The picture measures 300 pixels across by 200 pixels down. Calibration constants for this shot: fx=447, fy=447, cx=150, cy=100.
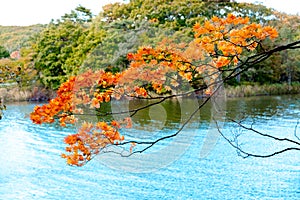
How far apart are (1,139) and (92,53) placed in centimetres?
919

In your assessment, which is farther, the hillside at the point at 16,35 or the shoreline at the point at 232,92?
the hillside at the point at 16,35

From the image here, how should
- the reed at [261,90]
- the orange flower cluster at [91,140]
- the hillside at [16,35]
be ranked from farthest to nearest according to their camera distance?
the hillside at [16,35], the reed at [261,90], the orange flower cluster at [91,140]

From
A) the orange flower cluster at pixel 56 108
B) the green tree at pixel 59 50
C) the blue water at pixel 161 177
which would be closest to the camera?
the orange flower cluster at pixel 56 108

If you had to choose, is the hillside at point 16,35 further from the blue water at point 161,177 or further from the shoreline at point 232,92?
the blue water at point 161,177

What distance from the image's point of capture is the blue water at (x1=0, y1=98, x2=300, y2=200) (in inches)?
234

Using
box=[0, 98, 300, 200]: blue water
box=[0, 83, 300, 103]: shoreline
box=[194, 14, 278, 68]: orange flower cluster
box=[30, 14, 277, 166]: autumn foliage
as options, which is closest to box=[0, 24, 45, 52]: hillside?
box=[0, 83, 300, 103]: shoreline

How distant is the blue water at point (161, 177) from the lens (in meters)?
5.95

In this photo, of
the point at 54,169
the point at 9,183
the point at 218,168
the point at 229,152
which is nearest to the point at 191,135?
the point at 229,152

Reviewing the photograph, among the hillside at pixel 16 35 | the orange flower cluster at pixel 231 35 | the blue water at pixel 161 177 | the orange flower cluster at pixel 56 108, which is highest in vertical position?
the hillside at pixel 16 35

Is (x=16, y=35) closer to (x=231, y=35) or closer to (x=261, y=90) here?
(x=261, y=90)

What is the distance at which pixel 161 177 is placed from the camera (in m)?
6.71

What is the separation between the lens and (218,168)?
7.03 metres

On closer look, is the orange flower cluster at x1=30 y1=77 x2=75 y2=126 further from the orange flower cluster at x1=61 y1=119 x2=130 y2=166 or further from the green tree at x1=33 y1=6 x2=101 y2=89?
the green tree at x1=33 y1=6 x2=101 y2=89

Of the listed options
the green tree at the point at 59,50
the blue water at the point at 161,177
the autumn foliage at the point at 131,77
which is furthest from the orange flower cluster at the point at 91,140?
the green tree at the point at 59,50
